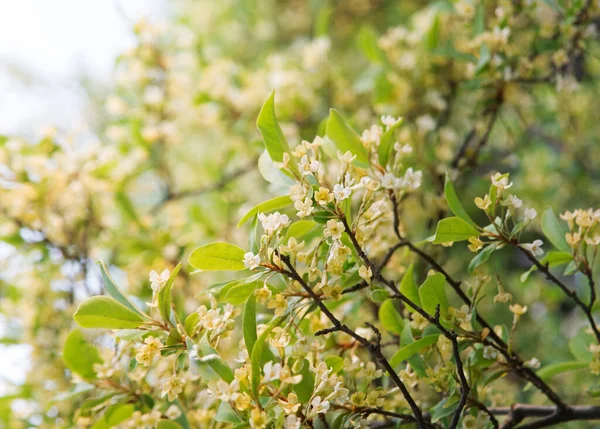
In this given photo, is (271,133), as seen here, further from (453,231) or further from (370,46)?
(370,46)

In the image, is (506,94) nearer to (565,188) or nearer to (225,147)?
(565,188)

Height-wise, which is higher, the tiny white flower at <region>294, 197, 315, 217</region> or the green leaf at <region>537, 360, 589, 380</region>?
the tiny white flower at <region>294, 197, 315, 217</region>

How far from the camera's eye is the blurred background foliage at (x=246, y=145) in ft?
3.94

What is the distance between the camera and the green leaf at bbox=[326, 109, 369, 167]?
2.58 ft

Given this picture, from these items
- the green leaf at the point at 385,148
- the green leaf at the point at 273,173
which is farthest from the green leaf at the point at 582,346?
the green leaf at the point at 273,173

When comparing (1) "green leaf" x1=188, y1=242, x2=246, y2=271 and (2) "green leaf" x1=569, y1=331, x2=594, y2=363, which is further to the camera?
(2) "green leaf" x1=569, y1=331, x2=594, y2=363

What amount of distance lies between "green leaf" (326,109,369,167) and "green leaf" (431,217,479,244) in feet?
0.52

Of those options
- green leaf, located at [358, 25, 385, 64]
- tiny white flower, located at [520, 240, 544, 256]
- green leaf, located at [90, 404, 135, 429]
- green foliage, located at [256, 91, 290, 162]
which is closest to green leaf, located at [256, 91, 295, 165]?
green foliage, located at [256, 91, 290, 162]

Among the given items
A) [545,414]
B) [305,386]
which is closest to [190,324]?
[305,386]

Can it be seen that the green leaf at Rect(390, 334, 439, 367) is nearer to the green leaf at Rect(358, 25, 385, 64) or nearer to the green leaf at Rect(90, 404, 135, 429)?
the green leaf at Rect(90, 404, 135, 429)

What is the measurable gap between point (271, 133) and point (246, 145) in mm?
1017

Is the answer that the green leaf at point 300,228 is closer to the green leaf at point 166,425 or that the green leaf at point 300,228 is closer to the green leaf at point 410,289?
the green leaf at point 410,289

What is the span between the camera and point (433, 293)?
0.73m

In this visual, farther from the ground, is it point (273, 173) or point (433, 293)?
point (273, 173)
